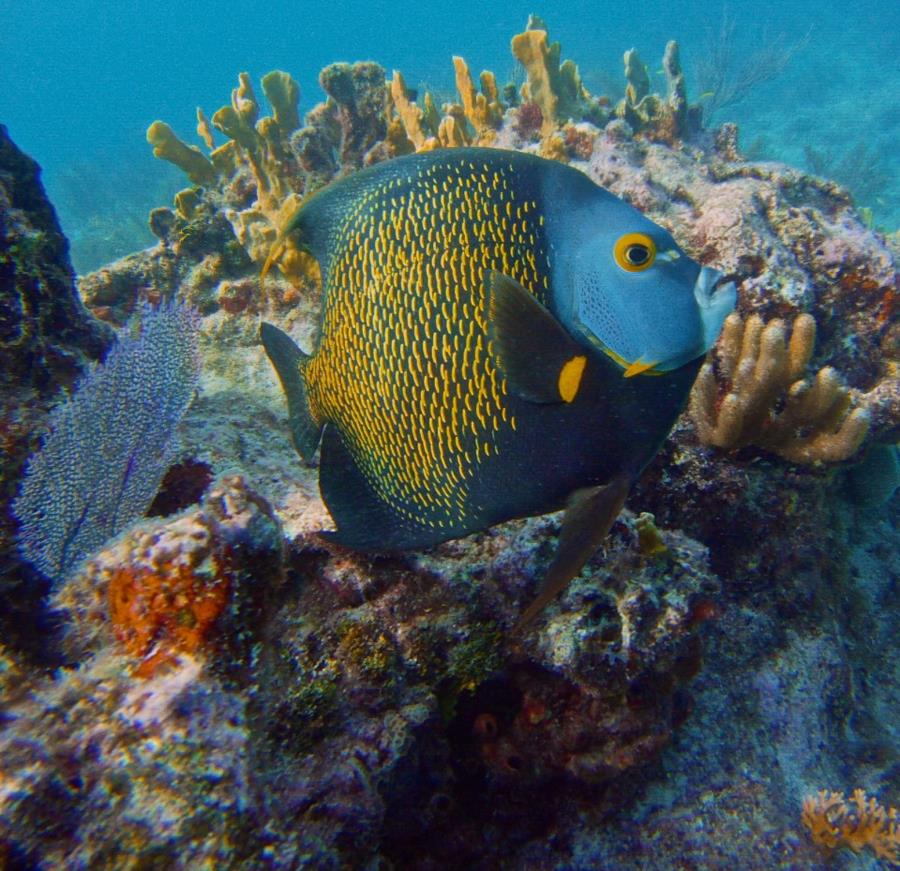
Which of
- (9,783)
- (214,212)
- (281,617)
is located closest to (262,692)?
(281,617)

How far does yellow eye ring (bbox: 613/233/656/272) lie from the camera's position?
110 centimetres

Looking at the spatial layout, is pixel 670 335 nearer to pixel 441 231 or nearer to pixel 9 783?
pixel 441 231

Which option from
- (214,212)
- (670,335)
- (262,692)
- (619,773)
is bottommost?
(619,773)

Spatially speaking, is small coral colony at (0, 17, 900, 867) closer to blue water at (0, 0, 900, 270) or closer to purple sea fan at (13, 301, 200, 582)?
purple sea fan at (13, 301, 200, 582)

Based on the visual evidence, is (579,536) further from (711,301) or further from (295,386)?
(295,386)

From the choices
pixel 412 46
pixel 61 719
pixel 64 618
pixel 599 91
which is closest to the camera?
pixel 61 719

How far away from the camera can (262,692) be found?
1.41 m

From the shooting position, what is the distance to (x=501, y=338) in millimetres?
1095

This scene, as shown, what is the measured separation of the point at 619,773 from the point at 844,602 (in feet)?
7.03

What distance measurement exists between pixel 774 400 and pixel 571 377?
1.90 m

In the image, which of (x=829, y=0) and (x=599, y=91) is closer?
(x=599, y=91)

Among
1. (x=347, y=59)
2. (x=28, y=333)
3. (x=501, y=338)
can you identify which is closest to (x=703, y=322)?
(x=501, y=338)

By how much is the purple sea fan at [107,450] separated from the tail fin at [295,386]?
2.64ft

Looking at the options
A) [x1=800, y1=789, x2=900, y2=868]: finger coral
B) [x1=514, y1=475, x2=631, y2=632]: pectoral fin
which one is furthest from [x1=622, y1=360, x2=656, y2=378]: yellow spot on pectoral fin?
[x1=800, y1=789, x2=900, y2=868]: finger coral
